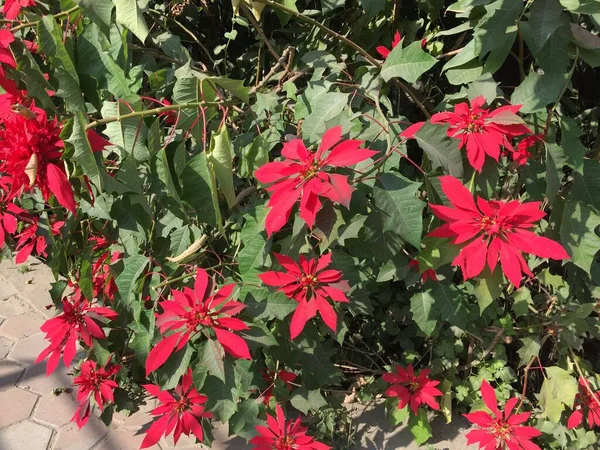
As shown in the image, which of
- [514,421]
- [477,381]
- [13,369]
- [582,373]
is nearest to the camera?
[514,421]

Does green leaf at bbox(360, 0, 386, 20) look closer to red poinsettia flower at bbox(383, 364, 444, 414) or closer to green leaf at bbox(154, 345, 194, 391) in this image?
green leaf at bbox(154, 345, 194, 391)

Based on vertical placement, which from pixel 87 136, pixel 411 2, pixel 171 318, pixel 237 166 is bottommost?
pixel 171 318

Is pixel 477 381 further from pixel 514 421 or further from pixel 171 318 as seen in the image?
→ pixel 171 318

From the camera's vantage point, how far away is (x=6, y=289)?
287 centimetres

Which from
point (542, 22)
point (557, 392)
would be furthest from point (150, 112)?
point (557, 392)

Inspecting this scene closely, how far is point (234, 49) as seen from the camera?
176 centimetres

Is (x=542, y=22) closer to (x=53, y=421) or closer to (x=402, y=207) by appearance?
(x=402, y=207)

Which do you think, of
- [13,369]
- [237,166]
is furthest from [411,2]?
[13,369]

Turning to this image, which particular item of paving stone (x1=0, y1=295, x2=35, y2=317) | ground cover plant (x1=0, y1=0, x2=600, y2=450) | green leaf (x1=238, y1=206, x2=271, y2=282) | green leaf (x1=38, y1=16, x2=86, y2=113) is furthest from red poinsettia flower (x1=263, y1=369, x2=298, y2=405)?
paving stone (x1=0, y1=295, x2=35, y2=317)

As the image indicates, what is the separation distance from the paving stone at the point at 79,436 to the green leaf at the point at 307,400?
694mm

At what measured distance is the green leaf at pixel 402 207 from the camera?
893 mm

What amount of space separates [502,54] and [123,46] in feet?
2.41

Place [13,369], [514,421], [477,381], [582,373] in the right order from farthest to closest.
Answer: [13,369]
[477,381]
[582,373]
[514,421]

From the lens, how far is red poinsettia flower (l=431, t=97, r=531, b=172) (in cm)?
88
